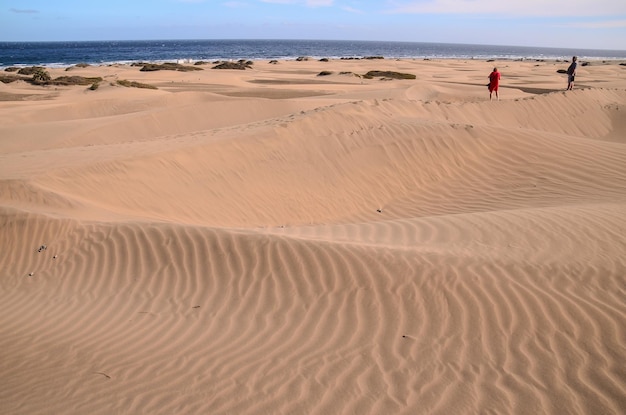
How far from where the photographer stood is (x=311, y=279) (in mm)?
4691

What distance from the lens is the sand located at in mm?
3318

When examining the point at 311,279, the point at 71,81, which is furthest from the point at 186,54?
the point at 311,279

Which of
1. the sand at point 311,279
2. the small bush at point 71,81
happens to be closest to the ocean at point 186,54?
the small bush at point 71,81

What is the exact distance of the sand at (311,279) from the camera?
3.32 m

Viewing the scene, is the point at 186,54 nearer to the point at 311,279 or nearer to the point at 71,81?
the point at 71,81

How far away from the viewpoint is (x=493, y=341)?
3.68m

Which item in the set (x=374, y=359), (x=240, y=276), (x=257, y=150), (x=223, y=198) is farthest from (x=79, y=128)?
(x=374, y=359)

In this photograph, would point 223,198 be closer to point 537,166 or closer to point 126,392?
point 126,392

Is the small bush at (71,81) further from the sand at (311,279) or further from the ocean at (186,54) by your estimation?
the ocean at (186,54)

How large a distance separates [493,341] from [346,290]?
4.41 ft

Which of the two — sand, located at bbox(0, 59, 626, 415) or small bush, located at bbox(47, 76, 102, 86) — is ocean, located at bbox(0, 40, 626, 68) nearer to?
small bush, located at bbox(47, 76, 102, 86)

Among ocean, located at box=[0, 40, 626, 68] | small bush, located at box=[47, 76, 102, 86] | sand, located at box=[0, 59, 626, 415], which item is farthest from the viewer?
ocean, located at box=[0, 40, 626, 68]

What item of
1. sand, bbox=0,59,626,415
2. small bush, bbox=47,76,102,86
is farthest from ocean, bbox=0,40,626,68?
sand, bbox=0,59,626,415

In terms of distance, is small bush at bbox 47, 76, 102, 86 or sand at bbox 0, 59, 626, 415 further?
small bush at bbox 47, 76, 102, 86
